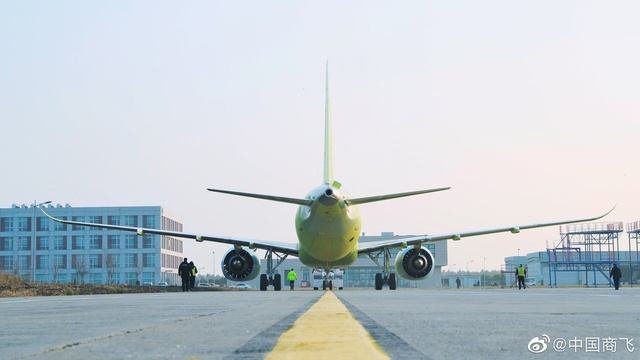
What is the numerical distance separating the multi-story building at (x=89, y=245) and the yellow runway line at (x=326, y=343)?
117 metres

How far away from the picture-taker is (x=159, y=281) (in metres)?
122

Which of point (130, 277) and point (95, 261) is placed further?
point (95, 261)

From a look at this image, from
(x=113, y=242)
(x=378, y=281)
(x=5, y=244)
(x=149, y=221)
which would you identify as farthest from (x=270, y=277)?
(x=5, y=244)

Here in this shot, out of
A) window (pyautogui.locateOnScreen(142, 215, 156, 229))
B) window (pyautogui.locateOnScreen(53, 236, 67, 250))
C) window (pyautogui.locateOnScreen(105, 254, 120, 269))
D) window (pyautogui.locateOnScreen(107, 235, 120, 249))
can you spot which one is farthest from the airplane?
window (pyautogui.locateOnScreen(53, 236, 67, 250))

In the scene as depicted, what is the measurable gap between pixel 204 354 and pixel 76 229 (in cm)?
12340

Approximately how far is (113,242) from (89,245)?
3.53 m

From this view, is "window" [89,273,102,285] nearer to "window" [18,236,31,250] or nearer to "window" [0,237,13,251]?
"window" [18,236,31,250]

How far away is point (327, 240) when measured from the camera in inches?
1253

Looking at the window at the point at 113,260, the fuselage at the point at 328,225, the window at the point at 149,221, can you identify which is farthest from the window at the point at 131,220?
the fuselage at the point at 328,225

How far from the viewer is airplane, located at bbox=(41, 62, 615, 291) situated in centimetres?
2911

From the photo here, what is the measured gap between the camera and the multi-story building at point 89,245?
122375 millimetres

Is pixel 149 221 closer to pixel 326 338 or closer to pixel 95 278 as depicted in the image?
pixel 95 278

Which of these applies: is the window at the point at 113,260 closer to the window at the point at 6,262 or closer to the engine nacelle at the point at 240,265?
the window at the point at 6,262

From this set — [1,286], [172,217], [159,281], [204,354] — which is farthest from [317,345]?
[172,217]
